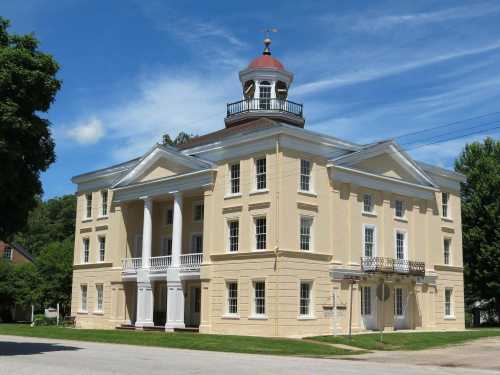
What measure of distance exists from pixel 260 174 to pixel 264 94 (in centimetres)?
1131

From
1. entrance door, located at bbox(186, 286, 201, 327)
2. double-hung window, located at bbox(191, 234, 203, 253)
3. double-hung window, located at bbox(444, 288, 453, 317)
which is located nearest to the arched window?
double-hung window, located at bbox(191, 234, 203, 253)

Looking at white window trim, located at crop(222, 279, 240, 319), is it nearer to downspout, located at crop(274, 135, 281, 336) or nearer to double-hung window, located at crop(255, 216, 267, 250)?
double-hung window, located at crop(255, 216, 267, 250)

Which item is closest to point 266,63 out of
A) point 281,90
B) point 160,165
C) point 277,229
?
point 281,90

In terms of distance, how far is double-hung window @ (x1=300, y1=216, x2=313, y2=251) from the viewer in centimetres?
3700

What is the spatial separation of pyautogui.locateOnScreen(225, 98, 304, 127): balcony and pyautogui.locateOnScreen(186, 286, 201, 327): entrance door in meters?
11.5

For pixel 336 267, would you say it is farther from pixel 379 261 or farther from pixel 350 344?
pixel 350 344

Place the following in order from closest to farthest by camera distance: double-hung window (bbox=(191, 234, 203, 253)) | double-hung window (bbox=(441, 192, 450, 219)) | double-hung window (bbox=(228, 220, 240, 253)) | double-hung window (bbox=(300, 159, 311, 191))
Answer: double-hung window (bbox=(300, 159, 311, 191))
double-hung window (bbox=(228, 220, 240, 253))
double-hung window (bbox=(191, 234, 203, 253))
double-hung window (bbox=(441, 192, 450, 219))

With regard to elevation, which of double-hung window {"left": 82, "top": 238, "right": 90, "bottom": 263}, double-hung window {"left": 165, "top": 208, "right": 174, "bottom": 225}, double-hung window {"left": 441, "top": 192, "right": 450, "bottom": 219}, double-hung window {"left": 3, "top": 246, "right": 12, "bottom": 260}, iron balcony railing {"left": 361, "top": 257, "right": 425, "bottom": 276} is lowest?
iron balcony railing {"left": 361, "top": 257, "right": 425, "bottom": 276}

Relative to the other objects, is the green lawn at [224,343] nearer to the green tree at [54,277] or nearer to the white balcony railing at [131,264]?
the white balcony railing at [131,264]

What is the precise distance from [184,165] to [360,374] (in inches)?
984

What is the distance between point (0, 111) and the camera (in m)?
24.3

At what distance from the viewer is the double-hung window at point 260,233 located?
36.7 meters

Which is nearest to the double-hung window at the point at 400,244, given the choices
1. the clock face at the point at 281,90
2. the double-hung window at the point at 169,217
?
the clock face at the point at 281,90

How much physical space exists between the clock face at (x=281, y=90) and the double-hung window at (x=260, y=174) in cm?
1100
